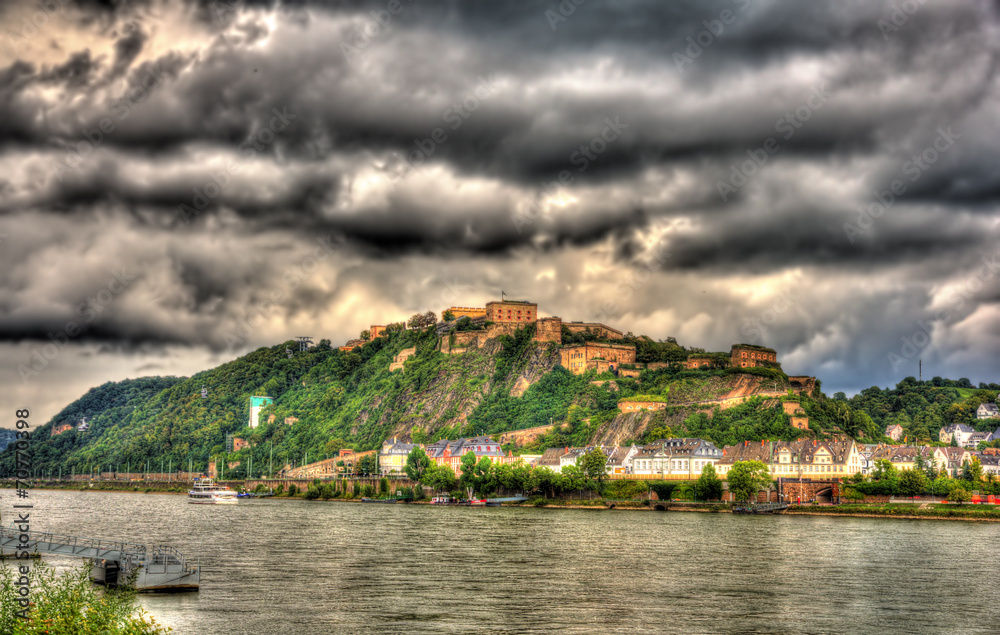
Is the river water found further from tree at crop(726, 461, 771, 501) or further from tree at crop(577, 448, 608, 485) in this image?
tree at crop(577, 448, 608, 485)

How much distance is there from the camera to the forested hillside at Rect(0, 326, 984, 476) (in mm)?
131625

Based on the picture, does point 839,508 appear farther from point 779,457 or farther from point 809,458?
point 779,457

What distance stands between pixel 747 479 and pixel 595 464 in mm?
18693

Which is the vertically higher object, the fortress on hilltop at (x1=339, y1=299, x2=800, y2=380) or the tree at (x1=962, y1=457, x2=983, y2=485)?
the fortress on hilltop at (x1=339, y1=299, x2=800, y2=380)

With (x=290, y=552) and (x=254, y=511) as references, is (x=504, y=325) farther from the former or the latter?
(x=290, y=552)

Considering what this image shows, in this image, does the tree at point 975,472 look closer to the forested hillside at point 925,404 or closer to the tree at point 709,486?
the tree at point 709,486

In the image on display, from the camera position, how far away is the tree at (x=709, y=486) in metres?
100

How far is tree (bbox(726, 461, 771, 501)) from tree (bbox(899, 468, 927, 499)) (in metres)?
13.5

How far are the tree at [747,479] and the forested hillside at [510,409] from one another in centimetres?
2160

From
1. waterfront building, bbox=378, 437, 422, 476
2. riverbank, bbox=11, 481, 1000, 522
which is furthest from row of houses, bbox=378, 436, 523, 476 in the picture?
riverbank, bbox=11, 481, 1000, 522

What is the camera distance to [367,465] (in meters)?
147

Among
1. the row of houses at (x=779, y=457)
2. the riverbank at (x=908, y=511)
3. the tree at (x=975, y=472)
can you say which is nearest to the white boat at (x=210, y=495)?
the row of houses at (x=779, y=457)

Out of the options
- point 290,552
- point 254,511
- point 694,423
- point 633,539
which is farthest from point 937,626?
point 694,423

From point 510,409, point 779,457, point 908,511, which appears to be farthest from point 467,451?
point 908,511
